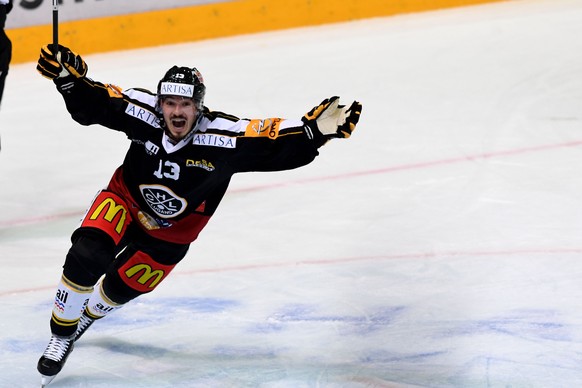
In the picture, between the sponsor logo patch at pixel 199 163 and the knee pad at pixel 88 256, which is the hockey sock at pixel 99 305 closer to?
the knee pad at pixel 88 256

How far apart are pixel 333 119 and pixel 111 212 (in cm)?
88

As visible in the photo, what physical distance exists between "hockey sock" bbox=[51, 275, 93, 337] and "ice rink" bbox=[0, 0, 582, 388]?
0.71ft

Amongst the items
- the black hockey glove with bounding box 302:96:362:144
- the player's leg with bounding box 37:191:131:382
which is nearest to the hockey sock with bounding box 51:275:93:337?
the player's leg with bounding box 37:191:131:382

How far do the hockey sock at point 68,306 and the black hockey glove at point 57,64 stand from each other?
0.72m

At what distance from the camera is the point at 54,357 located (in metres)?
4.28

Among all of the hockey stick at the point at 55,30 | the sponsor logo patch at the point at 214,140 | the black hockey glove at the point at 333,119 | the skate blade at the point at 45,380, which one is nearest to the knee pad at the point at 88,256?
the skate blade at the point at 45,380

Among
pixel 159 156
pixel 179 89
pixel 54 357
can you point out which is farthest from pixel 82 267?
pixel 179 89

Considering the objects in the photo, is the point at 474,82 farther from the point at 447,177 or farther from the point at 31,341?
the point at 31,341

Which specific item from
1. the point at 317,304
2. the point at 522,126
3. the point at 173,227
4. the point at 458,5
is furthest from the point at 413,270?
the point at 458,5

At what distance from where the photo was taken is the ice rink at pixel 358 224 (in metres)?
4.57

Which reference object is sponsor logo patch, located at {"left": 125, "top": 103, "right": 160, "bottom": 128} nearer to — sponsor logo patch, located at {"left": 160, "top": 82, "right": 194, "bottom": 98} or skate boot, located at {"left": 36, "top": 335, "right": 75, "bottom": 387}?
sponsor logo patch, located at {"left": 160, "top": 82, "right": 194, "bottom": 98}

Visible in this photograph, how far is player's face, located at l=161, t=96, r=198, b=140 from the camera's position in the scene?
13.8ft

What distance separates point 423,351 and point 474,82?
4038mm

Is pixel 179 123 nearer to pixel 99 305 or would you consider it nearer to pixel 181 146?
pixel 181 146
